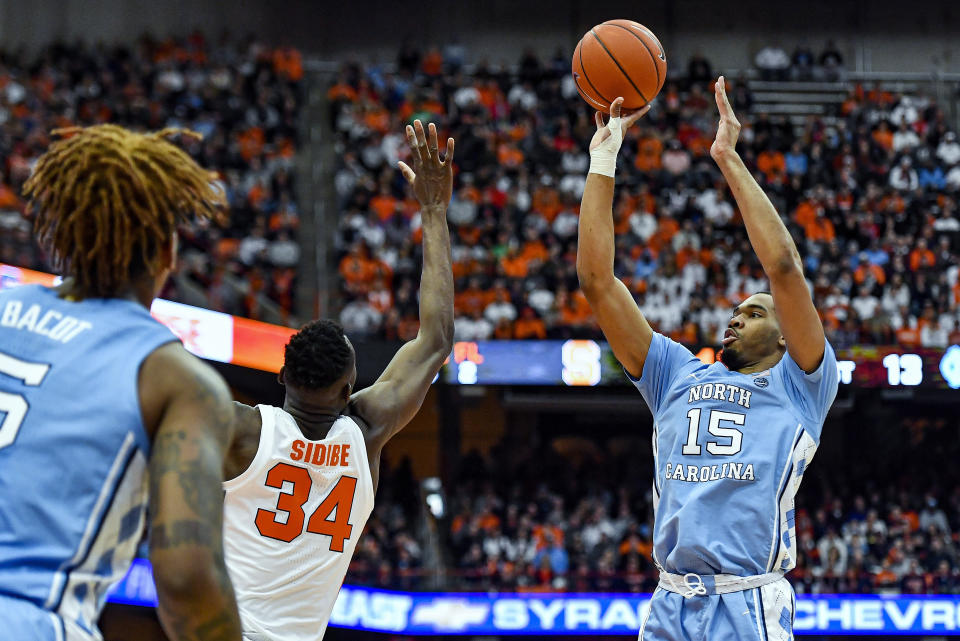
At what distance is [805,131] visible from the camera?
814 inches

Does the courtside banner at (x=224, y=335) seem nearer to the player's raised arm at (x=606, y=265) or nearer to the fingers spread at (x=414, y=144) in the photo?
the fingers spread at (x=414, y=144)

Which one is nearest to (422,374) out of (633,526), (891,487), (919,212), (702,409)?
(702,409)

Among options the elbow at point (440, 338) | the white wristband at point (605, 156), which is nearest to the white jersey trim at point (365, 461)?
the elbow at point (440, 338)

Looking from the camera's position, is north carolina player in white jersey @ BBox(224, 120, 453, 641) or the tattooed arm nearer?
the tattooed arm

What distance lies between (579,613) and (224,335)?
5.36 metres

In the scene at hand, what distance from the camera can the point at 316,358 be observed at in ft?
12.5

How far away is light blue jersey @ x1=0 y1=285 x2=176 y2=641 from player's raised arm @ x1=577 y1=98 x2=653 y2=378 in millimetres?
2498

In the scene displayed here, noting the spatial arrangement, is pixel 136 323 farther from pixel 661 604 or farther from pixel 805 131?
pixel 805 131

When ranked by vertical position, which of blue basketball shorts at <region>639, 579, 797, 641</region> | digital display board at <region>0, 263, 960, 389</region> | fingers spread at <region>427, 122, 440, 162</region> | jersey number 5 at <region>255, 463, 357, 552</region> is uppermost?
fingers spread at <region>427, 122, 440, 162</region>

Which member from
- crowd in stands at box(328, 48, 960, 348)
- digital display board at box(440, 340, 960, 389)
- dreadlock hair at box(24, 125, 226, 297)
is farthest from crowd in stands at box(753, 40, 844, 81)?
dreadlock hair at box(24, 125, 226, 297)

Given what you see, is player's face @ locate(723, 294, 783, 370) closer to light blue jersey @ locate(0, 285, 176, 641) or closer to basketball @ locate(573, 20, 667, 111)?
basketball @ locate(573, 20, 667, 111)

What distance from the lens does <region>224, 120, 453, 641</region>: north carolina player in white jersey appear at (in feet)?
12.0

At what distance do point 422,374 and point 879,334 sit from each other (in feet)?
42.0

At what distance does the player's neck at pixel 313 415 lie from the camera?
3.76 m
